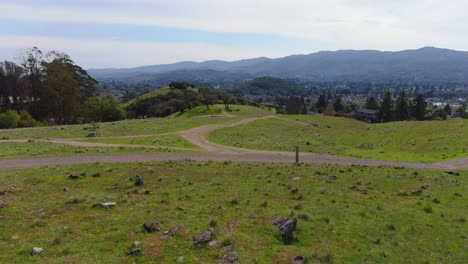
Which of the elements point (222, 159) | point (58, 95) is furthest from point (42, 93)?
point (222, 159)

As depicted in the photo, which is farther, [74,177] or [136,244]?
[74,177]

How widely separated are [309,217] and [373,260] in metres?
3.37

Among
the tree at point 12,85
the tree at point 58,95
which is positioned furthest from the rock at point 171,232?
the tree at point 12,85

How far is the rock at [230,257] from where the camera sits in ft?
33.9

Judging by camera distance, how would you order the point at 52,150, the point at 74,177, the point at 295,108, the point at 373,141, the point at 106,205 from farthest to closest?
1. the point at 295,108
2. the point at 373,141
3. the point at 52,150
4. the point at 74,177
5. the point at 106,205

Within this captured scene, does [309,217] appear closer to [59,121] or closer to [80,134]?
[80,134]

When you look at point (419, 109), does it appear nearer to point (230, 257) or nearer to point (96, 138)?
point (96, 138)

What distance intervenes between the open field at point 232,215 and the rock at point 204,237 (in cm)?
29

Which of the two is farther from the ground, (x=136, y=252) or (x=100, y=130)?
(x=100, y=130)

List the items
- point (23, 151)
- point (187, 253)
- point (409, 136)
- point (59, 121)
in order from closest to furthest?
1. point (187, 253)
2. point (23, 151)
3. point (409, 136)
4. point (59, 121)

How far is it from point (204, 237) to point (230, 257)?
4.64 ft

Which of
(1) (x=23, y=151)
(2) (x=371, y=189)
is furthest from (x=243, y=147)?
(1) (x=23, y=151)

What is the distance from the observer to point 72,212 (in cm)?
1373

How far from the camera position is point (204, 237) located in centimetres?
1154
